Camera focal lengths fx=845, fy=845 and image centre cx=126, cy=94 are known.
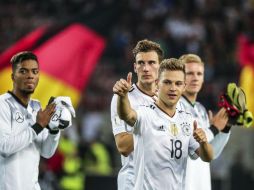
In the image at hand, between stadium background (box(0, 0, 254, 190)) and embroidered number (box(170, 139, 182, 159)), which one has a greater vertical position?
stadium background (box(0, 0, 254, 190))

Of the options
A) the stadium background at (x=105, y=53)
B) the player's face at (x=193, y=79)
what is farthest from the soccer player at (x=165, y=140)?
the stadium background at (x=105, y=53)

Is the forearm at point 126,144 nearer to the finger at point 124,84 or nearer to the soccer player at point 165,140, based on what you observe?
the soccer player at point 165,140

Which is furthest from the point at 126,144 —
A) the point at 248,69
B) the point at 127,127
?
the point at 248,69

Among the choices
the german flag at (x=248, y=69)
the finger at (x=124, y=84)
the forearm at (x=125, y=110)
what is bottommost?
the forearm at (x=125, y=110)

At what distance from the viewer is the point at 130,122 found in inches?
275

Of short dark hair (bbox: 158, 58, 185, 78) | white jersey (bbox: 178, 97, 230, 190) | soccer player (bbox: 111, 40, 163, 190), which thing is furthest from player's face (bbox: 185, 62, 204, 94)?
short dark hair (bbox: 158, 58, 185, 78)

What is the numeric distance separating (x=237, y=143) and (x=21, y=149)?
9.81 metres

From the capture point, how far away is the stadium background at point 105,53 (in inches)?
538

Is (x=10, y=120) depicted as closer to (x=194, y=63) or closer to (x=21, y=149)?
(x=21, y=149)

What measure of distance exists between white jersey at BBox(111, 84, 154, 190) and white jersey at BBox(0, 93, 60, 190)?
57 centimetres

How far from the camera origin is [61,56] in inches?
536

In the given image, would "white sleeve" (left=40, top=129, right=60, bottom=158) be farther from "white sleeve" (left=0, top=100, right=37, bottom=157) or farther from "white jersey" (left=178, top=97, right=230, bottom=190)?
"white jersey" (left=178, top=97, right=230, bottom=190)

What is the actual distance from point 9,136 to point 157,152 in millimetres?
1378

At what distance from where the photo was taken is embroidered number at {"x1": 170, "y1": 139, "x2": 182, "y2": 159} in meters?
7.20
